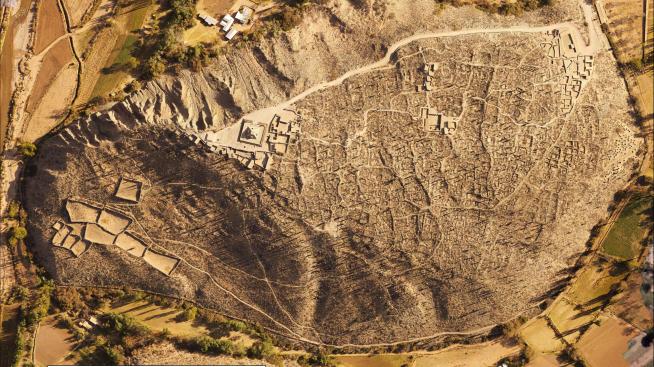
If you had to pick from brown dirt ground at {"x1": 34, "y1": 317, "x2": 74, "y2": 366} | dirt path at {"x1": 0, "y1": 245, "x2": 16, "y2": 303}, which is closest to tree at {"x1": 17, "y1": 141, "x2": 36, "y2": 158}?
dirt path at {"x1": 0, "y1": 245, "x2": 16, "y2": 303}

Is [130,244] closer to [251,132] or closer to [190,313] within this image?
[190,313]

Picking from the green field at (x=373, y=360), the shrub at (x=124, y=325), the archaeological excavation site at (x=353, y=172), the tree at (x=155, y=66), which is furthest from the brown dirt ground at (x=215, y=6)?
the green field at (x=373, y=360)

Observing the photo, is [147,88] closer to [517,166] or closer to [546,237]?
[517,166]

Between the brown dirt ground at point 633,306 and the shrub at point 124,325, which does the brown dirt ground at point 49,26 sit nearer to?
the shrub at point 124,325

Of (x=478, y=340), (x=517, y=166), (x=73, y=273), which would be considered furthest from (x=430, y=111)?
(x=73, y=273)

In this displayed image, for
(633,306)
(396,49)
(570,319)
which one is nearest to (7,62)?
(396,49)

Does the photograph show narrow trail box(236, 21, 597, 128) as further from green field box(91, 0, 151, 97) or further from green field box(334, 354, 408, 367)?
green field box(334, 354, 408, 367)

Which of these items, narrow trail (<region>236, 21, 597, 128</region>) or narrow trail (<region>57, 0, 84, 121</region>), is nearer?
narrow trail (<region>236, 21, 597, 128</region>)
